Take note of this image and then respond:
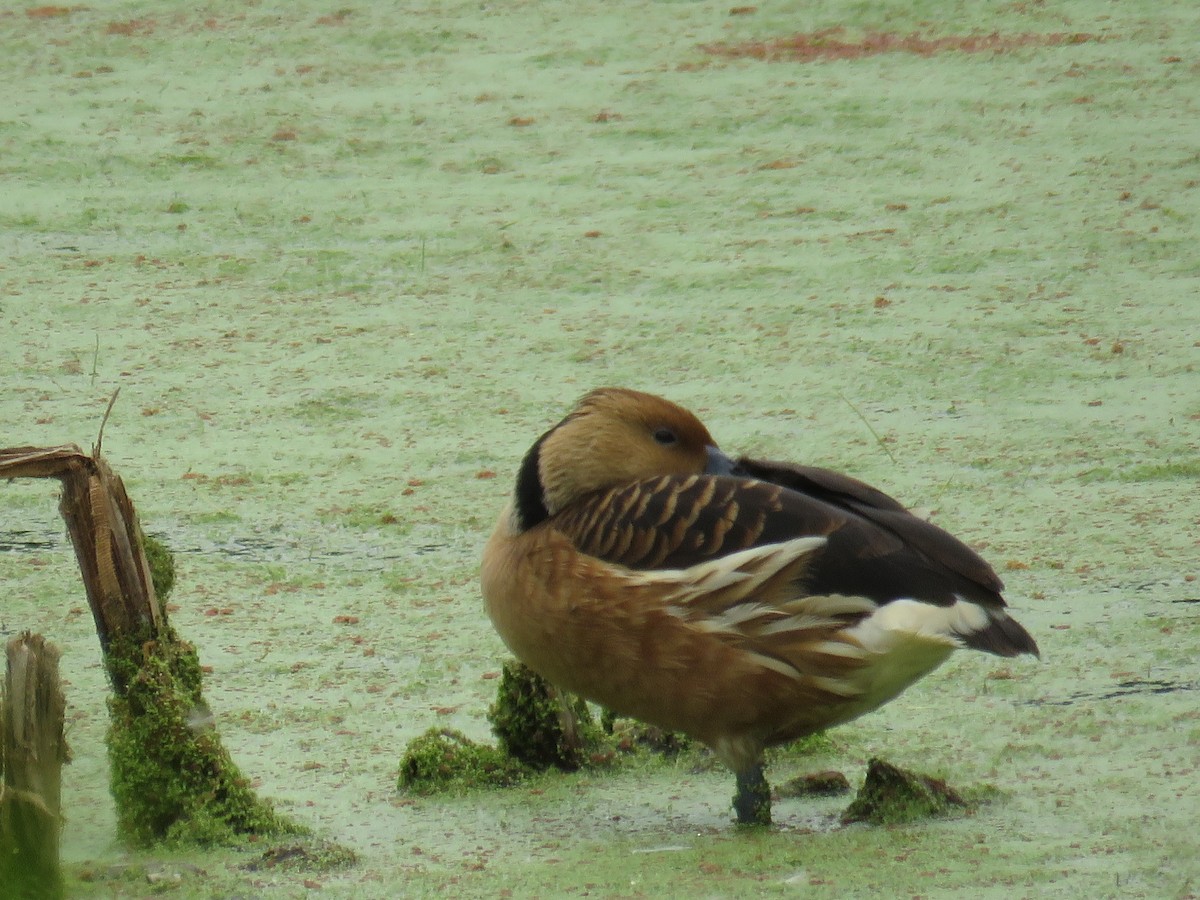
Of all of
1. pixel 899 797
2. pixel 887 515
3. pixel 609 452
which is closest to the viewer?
pixel 899 797

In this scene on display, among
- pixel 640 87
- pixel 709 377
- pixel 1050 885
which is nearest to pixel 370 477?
pixel 709 377

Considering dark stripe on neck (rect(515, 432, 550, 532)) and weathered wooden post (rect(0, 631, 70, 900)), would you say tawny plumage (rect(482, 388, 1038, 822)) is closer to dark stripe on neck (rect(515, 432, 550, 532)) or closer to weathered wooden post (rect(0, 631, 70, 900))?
dark stripe on neck (rect(515, 432, 550, 532))

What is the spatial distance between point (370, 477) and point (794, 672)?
1.75m

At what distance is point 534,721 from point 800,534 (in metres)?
0.62

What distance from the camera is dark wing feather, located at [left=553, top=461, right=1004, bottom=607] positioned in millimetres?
2775

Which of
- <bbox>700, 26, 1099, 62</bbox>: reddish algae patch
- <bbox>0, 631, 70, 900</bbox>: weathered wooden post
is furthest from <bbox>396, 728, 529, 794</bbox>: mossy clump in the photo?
<bbox>700, 26, 1099, 62</bbox>: reddish algae patch

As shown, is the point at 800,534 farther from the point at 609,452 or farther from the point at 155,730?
the point at 155,730

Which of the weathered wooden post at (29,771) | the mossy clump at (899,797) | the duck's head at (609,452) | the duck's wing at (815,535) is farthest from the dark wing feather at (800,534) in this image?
the weathered wooden post at (29,771)

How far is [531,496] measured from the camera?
3139 millimetres

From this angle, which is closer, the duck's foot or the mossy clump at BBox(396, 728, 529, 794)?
the duck's foot

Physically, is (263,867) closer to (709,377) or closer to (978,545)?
(978,545)

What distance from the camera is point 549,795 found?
3020 millimetres

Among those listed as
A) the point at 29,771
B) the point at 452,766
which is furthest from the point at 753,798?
the point at 29,771

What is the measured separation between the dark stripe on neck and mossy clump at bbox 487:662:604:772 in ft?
0.84
